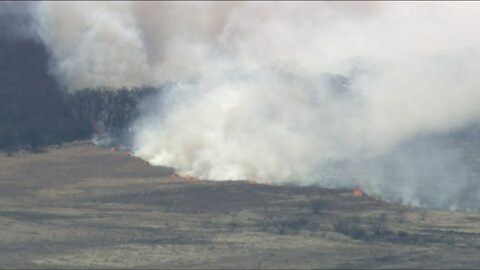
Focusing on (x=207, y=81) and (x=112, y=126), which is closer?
(x=207, y=81)

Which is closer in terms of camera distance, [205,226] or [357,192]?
[205,226]

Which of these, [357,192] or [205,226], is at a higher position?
[357,192]

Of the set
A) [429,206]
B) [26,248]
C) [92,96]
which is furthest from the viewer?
[92,96]

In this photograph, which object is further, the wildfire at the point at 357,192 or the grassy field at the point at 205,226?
the wildfire at the point at 357,192

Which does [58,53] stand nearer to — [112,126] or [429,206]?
[112,126]

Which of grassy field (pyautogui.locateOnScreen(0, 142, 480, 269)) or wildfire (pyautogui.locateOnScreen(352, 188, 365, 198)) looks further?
wildfire (pyautogui.locateOnScreen(352, 188, 365, 198))

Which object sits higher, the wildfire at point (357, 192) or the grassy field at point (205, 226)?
the wildfire at point (357, 192)

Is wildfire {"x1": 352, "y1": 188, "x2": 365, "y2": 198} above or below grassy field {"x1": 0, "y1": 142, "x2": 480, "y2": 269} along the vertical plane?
above

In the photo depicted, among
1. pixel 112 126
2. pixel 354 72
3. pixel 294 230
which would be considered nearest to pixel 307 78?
pixel 354 72
